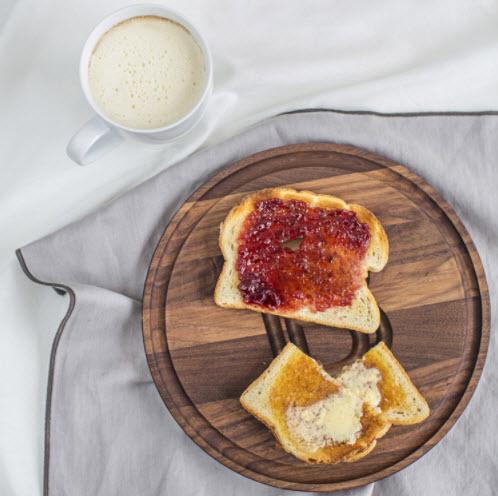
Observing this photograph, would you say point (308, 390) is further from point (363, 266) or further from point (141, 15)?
point (141, 15)

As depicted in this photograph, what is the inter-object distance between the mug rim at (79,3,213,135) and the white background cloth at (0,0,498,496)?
0.26 meters

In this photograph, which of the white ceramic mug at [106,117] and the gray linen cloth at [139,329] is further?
the gray linen cloth at [139,329]

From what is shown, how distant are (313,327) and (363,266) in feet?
0.96

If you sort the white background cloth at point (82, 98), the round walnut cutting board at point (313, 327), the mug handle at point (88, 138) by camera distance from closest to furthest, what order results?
the mug handle at point (88, 138)
the round walnut cutting board at point (313, 327)
the white background cloth at point (82, 98)

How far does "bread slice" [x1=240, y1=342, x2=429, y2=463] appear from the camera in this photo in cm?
256

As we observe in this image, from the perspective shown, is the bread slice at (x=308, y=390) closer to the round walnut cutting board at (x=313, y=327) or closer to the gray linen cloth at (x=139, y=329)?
the round walnut cutting board at (x=313, y=327)

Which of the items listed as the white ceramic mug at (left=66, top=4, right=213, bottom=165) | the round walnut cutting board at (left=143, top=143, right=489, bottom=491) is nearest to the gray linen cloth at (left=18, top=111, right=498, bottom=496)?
the round walnut cutting board at (left=143, top=143, right=489, bottom=491)

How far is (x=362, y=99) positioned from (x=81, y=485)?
1.83 metres

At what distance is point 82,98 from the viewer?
2848mm

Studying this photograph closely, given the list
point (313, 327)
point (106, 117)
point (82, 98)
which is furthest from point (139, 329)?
point (82, 98)

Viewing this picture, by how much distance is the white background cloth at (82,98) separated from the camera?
2.82m

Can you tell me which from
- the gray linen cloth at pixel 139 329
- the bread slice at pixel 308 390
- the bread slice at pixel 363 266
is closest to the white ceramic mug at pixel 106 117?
the gray linen cloth at pixel 139 329

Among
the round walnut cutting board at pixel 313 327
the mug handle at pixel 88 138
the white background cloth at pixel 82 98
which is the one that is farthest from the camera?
the white background cloth at pixel 82 98

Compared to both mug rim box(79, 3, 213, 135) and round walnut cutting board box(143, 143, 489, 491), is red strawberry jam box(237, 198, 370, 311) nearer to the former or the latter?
round walnut cutting board box(143, 143, 489, 491)
